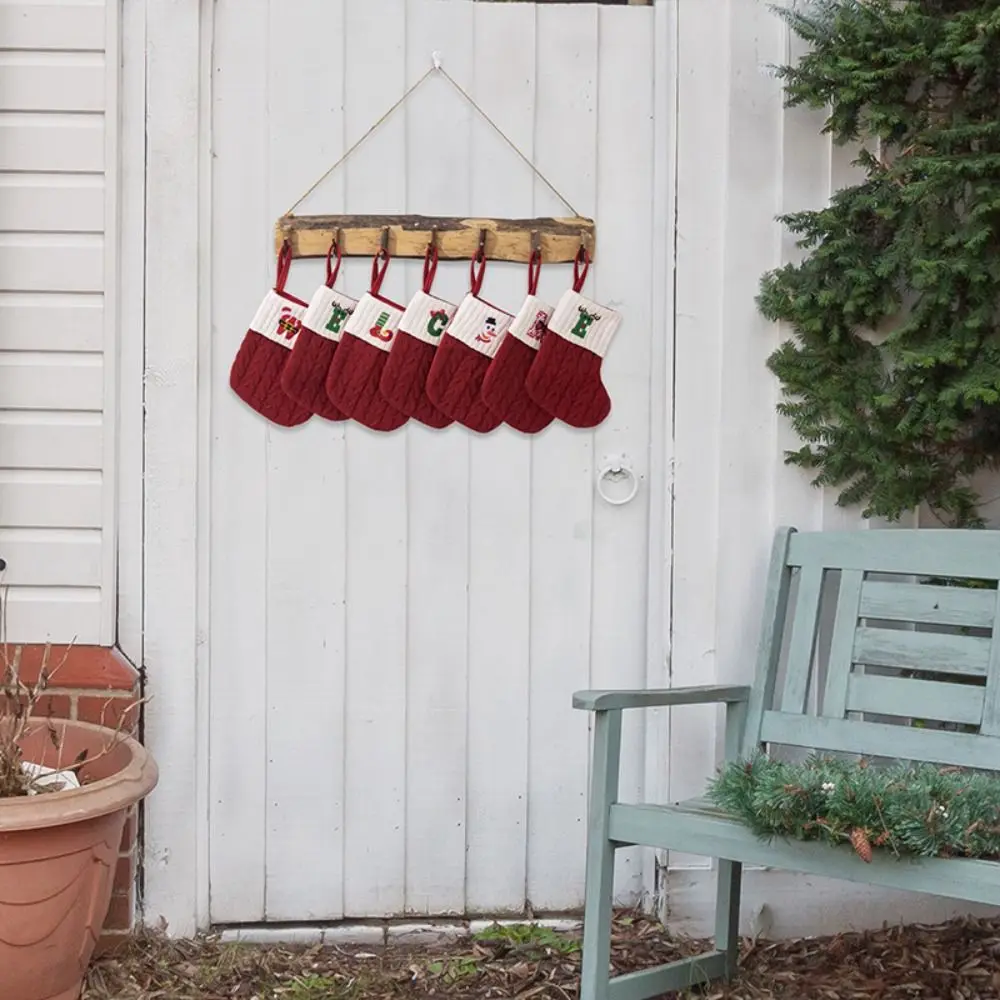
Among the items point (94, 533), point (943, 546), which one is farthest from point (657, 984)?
point (94, 533)

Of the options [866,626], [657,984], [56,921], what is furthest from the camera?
[866,626]

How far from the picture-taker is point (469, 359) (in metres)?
2.74

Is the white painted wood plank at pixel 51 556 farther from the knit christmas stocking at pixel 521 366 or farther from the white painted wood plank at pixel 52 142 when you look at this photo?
the knit christmas stocking at pixel 521 366

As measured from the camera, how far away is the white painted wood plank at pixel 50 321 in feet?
8.54

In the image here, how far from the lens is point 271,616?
2.75 metres

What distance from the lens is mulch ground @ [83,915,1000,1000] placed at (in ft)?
8.18

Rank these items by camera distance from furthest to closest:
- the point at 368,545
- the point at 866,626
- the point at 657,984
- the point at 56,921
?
the point at 368,545 → the point at 866,626 → the point at 657,984 → the point at 56,921

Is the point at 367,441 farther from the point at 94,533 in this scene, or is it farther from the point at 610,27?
the point at 610,27

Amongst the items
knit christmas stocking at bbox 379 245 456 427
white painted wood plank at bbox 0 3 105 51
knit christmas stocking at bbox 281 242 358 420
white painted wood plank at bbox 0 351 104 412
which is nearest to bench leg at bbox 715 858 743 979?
knit christmas stocking at bbox 379 245 456 427

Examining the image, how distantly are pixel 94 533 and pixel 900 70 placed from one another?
1.93 meters

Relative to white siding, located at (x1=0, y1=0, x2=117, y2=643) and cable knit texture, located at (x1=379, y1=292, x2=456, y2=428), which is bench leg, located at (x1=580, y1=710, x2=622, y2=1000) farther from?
white siding, located at (x1=0, y1=0, x2=117, y2=643)

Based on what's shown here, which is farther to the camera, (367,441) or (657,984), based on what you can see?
(367,441)

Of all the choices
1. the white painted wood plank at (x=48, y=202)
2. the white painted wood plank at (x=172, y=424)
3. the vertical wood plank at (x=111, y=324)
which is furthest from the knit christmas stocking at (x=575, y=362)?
the white painted wood plank at (x=48, y=202)

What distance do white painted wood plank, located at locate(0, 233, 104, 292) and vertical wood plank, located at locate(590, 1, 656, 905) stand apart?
1105mm
